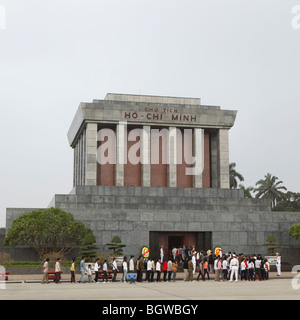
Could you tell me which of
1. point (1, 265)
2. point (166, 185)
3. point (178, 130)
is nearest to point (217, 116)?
point (178, 130)

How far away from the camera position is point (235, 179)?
83.2 meters

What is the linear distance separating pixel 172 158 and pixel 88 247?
1498 centimetres

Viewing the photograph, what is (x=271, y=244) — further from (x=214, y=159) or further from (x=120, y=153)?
(x=120, y=153)

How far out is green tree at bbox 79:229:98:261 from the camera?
34.2m

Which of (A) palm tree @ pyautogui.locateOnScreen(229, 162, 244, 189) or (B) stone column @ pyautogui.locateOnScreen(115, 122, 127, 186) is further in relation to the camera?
(A) palm tree @ pyautogui.locateOnScreen(229, 162, 244, 189)

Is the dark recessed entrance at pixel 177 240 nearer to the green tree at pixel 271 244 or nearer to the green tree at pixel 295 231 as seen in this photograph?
the green tree at pixel 271 244

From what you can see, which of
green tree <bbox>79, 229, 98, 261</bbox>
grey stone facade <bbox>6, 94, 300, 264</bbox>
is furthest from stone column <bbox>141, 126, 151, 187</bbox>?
green tree <bbox>79, 229, 98, 261</bbox>

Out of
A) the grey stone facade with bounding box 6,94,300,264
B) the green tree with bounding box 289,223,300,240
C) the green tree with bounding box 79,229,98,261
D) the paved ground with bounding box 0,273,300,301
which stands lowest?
the paved ground with bounding box 0,273,300,301

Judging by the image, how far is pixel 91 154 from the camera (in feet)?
150

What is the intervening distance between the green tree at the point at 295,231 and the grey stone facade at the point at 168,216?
1.81 metres

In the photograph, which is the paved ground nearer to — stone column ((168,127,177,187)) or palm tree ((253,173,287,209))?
stone column ((168,127,177,187))

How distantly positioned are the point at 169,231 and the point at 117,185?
7726mm

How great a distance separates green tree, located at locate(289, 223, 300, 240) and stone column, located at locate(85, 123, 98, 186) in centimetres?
1698
